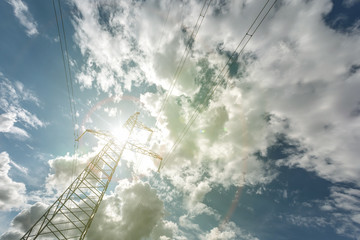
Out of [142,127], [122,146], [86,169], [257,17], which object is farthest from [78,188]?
[257,17]

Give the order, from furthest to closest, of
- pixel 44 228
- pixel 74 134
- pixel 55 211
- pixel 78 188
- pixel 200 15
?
1. pixel 74 134
2. pixel 78 188
3. pixel 55 211
4. pixel 44 228
5. pixel 200 15

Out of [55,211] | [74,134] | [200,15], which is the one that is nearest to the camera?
[200,15]

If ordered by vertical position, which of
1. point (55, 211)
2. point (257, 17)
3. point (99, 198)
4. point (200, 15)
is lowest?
point (55, 211)

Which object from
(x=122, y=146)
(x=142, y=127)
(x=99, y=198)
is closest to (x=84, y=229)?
(x=99, y=198)

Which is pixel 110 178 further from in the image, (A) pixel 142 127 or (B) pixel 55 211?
(A) pixel 142 127

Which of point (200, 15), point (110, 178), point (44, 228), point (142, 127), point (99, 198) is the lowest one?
point (44, 228)

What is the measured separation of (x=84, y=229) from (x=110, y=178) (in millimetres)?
3866

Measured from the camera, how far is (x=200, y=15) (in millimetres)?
8648

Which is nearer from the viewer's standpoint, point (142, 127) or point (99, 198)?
point (99, 198)

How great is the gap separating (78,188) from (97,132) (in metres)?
5.59

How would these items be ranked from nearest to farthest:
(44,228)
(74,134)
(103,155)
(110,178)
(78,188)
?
1. (44,228)
2. (78,188)
3. (110,178)
4. (103,155)
5. (74,134)

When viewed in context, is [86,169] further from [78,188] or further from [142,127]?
[142,127]

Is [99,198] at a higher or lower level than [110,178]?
lower

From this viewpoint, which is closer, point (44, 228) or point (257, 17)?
point (257, 17)
